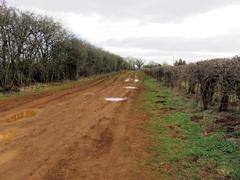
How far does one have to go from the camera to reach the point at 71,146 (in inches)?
286

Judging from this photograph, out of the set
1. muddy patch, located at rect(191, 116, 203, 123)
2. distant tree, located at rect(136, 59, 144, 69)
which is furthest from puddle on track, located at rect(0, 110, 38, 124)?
distant tree, located at rect(136, 59, 144, 69)

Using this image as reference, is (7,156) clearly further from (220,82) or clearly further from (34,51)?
(34,51)

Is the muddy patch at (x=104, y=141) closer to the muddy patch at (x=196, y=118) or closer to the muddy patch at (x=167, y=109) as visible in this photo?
the muddy patch at (x=196, y=118)

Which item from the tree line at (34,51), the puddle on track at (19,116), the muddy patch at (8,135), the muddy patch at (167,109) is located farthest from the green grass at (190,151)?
the tree line at (34,51)

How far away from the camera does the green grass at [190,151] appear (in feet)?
19.0

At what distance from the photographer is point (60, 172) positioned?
18.1ft

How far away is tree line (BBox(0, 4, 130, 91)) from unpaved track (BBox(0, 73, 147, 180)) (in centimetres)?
1165

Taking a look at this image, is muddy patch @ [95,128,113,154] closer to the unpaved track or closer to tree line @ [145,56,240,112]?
the unpaved track

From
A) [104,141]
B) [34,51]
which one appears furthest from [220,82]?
[34,51]

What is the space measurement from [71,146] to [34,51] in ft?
72.9

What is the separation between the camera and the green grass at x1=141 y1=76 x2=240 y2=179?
19.0 ft

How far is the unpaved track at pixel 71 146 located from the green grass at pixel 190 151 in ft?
1.62

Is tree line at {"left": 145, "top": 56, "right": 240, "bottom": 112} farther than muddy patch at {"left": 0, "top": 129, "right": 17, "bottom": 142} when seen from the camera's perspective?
Yes

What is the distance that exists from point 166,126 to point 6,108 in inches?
283
